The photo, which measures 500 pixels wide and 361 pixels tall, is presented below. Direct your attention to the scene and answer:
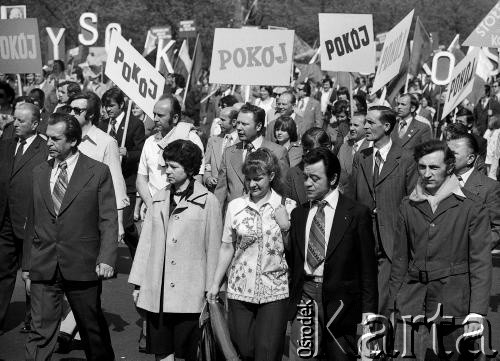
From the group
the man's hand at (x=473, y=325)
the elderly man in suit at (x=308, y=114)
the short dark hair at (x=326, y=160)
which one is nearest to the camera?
the man's hand at (x=473, y=325)

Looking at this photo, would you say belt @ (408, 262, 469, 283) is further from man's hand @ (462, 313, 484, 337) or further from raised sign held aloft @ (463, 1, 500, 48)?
raised sign held aloft @ (463, 1, 500, 48)

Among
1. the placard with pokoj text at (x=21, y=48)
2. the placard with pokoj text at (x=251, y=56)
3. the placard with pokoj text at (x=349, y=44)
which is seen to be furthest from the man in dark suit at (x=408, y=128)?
the placard with pokoj text at (x=21, y=48)

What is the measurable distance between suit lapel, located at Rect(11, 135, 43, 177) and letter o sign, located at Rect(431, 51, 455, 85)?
1180 centimetres

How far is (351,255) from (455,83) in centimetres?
812

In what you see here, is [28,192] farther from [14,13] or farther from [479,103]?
[14,13]

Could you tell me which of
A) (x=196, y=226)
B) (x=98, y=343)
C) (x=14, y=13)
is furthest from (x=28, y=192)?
(x=14, y=13)

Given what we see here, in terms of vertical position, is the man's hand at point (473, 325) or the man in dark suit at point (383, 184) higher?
the man in dark suit at point (383, 184)

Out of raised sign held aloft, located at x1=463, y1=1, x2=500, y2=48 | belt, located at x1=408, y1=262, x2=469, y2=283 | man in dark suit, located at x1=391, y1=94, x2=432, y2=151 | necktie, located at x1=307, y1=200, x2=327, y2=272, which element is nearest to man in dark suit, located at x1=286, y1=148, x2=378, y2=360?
necktie, located at x1=307, y1=200, x2=327, y2=272

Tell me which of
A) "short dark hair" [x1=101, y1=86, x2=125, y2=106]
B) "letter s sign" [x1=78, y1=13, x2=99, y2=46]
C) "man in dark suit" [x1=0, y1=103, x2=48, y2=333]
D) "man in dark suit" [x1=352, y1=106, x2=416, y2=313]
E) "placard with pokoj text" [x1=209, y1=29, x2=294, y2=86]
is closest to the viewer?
"man in dark suit" [x1=352, y1=106, x2=416, y2=313]

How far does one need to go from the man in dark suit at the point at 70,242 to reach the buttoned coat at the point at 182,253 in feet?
1.69

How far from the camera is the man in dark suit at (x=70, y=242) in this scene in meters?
7.24

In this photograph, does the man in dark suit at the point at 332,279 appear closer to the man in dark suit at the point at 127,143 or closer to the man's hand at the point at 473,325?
the man's hand at the point at 473,325

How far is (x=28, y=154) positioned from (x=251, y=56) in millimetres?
4149

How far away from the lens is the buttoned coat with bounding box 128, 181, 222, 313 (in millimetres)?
6754
